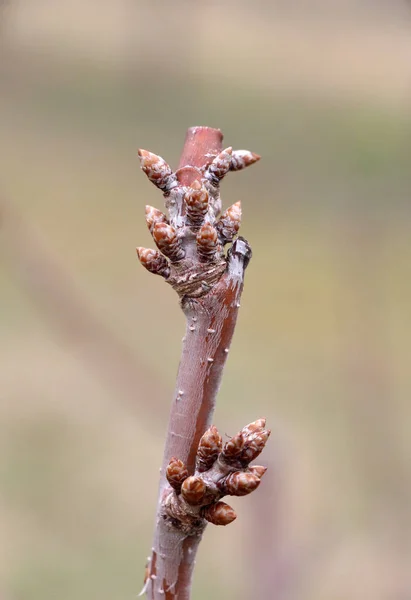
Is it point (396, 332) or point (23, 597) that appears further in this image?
point (396, 332)

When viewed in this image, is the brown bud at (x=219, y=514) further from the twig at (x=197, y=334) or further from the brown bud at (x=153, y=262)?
the brown bud at (x=153, y=262)

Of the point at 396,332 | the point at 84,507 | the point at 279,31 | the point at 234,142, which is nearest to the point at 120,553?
the point at 84,507

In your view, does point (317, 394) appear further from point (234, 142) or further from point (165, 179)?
point (165, 179)

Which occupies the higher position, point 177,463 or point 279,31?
point 279,31

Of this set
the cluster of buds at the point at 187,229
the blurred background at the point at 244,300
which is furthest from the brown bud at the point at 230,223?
the blurred background at the point at 244,300

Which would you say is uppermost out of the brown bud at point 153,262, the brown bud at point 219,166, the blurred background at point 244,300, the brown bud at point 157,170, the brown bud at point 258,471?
the blurred background at point 244,300

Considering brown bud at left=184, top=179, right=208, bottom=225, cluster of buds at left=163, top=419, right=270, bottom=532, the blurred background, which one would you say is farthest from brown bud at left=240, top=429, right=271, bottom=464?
the blurred background

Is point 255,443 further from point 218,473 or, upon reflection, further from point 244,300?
point 244,300
